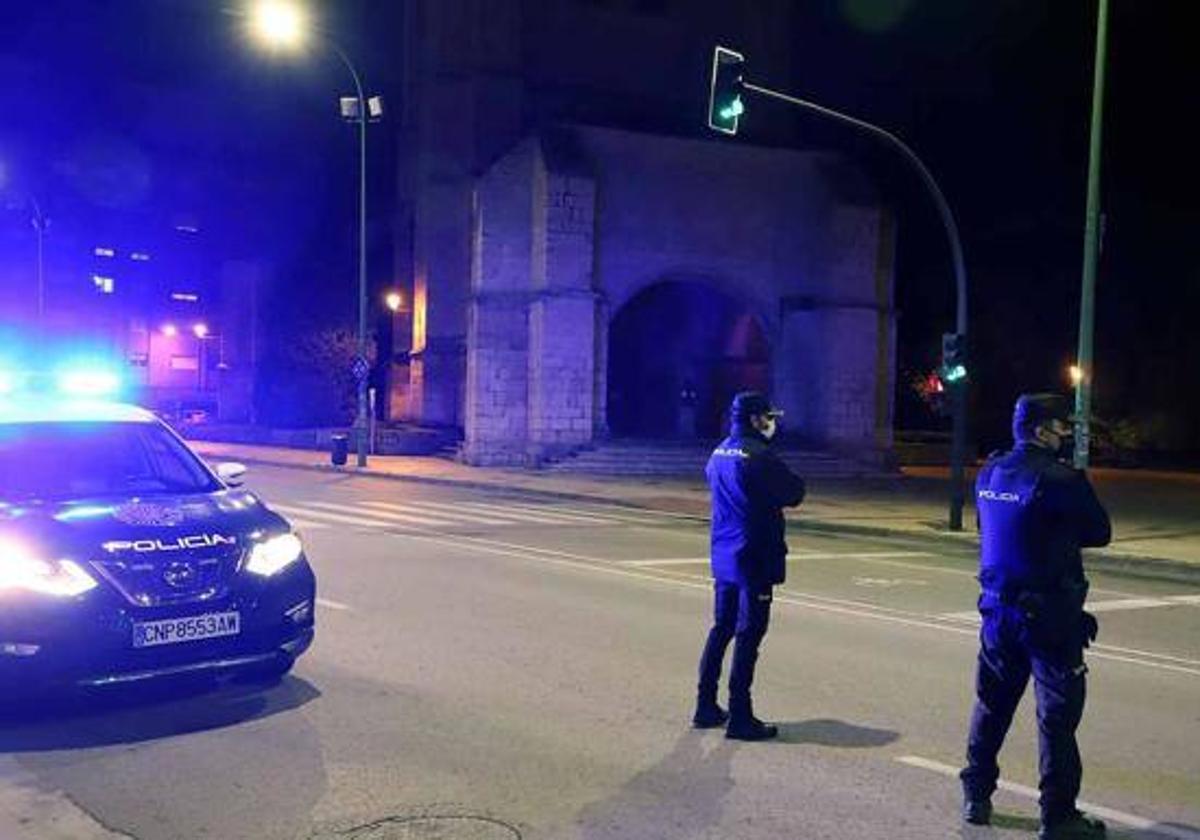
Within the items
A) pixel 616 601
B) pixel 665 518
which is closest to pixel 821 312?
pixel 665 518

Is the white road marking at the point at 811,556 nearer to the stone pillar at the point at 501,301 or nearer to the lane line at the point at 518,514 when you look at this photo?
the lane line at the point at 518,514

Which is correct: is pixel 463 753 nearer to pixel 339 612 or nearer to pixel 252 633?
pixel 252 633

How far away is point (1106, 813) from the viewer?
17.3 ft

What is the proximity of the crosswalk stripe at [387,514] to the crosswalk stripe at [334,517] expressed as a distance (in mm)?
355

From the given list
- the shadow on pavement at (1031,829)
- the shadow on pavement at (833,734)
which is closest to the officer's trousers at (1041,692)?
the shadow on pavement at (1031,829)

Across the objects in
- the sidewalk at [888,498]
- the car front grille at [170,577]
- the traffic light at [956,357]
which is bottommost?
the sidewalk at [888,498]

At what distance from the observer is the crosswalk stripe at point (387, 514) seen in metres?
18.0

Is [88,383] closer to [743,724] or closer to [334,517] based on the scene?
[334,517]

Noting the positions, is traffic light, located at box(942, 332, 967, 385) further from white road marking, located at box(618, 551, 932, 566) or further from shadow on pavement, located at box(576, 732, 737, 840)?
shadow on pavement, located at box(576, 732, 737, 840)

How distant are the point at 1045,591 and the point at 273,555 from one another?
3862 mm

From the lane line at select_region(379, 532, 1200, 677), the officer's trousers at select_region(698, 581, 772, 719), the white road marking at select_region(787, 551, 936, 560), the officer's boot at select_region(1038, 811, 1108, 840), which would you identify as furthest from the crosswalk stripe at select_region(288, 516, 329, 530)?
the officer's boot at select_region(1038, 811, 1108, 840)

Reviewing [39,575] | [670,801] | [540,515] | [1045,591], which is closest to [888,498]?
[540,515]

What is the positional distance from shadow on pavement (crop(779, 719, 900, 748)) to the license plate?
2.79m

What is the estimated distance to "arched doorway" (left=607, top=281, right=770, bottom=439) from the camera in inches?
1602
